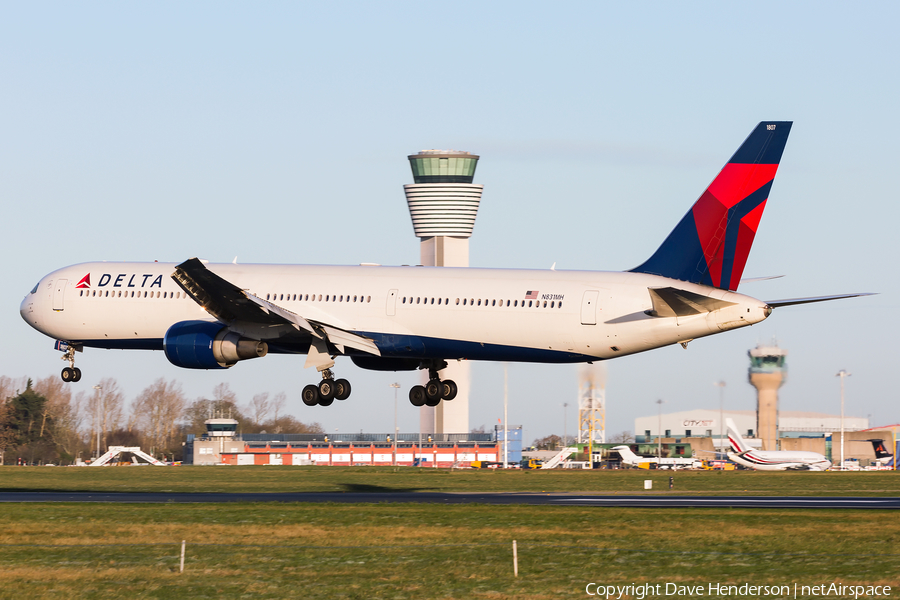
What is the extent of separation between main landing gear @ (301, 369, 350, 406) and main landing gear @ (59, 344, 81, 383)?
12.2 m

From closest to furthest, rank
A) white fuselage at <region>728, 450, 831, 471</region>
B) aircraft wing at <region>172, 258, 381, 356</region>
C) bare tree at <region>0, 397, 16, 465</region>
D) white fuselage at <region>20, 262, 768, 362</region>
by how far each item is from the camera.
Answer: white fuselage at <region>20, 262, 768, 362</region> → aircraft wing at <region>172, 258, 381, 356</region> → white fuselage at <region>728, 450, 831, 471</region> → bare tree at <region>0, 397, 16, 465</region>

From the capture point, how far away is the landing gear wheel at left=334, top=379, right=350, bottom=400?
53.4 meters

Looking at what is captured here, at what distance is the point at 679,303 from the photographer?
152 feet

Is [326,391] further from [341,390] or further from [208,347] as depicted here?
[208,347]

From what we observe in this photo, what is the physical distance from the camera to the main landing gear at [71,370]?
190ft

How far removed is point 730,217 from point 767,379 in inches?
5031

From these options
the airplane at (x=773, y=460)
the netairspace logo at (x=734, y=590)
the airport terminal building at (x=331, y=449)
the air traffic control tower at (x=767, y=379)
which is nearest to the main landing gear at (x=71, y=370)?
the netairspace logo at (x=734, y=590)

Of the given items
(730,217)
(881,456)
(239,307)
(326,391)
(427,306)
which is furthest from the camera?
(881,456)

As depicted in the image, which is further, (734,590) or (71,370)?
(71,370)

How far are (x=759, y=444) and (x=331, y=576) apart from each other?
167909 millimetres

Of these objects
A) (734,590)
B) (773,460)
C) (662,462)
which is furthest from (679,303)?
(662,462)

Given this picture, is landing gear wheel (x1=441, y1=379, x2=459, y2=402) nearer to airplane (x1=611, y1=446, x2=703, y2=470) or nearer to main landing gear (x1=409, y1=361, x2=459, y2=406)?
main landing gear (x1=409, y1=361, x2=459, y2=406)

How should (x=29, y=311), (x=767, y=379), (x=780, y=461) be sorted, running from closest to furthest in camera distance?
(x=29, y=311) → (x=780, y=461) → (x=767, y=379)

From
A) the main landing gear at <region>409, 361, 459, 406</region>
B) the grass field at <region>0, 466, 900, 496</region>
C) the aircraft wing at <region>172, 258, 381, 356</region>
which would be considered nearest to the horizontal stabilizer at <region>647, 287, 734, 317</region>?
the main landing gear at <region>409, 361, 459, 406</region>
